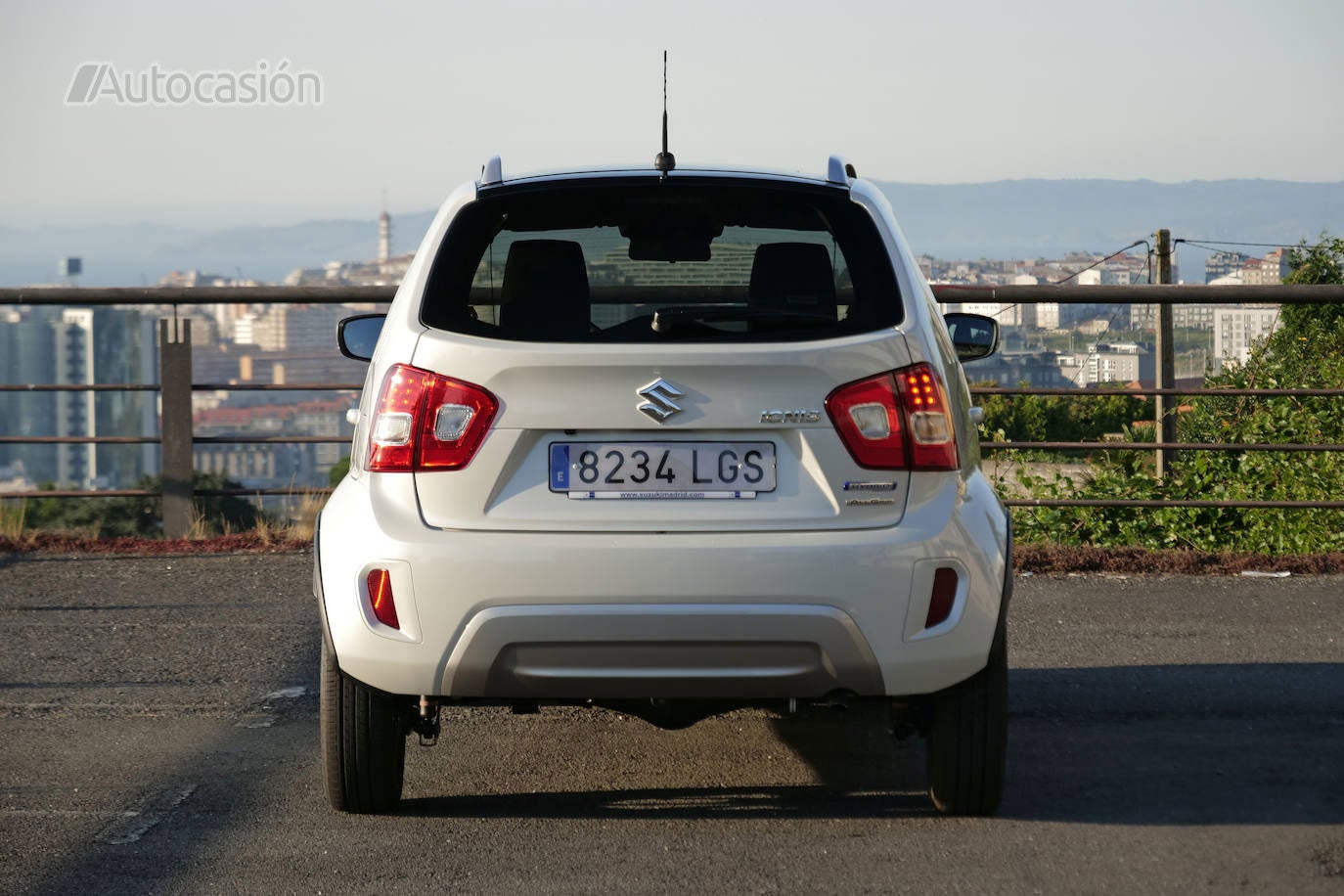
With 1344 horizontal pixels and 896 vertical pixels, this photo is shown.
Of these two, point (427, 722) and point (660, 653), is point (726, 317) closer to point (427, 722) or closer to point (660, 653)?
point (660, 653)

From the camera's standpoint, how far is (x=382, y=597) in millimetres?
3527

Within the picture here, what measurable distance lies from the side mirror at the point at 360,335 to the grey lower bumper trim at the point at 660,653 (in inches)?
53.4

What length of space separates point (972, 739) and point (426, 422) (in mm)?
1475

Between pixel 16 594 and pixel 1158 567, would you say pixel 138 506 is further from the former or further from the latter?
pixel 1158 567

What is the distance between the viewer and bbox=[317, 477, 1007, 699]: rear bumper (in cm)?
341

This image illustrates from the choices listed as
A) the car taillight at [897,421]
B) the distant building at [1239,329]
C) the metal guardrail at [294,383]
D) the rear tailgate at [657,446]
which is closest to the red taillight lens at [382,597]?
the rear tailgate at [657,446]

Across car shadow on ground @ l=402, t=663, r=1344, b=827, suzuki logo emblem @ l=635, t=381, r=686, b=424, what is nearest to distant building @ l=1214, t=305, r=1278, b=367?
car shadow on ground @ l=402, t=663, r=1344, b=827

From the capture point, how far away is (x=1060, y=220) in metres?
127

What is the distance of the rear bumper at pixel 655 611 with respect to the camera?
3.41 meters

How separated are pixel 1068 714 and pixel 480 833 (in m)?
2.19

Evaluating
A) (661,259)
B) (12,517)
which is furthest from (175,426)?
(661,259)

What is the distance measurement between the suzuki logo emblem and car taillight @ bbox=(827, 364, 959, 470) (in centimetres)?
34

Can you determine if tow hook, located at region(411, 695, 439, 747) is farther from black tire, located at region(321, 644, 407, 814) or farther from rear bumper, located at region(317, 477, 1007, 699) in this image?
rear bumper, located at region(317, 477, 1007, 699)

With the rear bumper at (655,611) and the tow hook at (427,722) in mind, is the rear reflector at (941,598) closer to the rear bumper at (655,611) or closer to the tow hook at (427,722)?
the rear bumper at (655,611)
